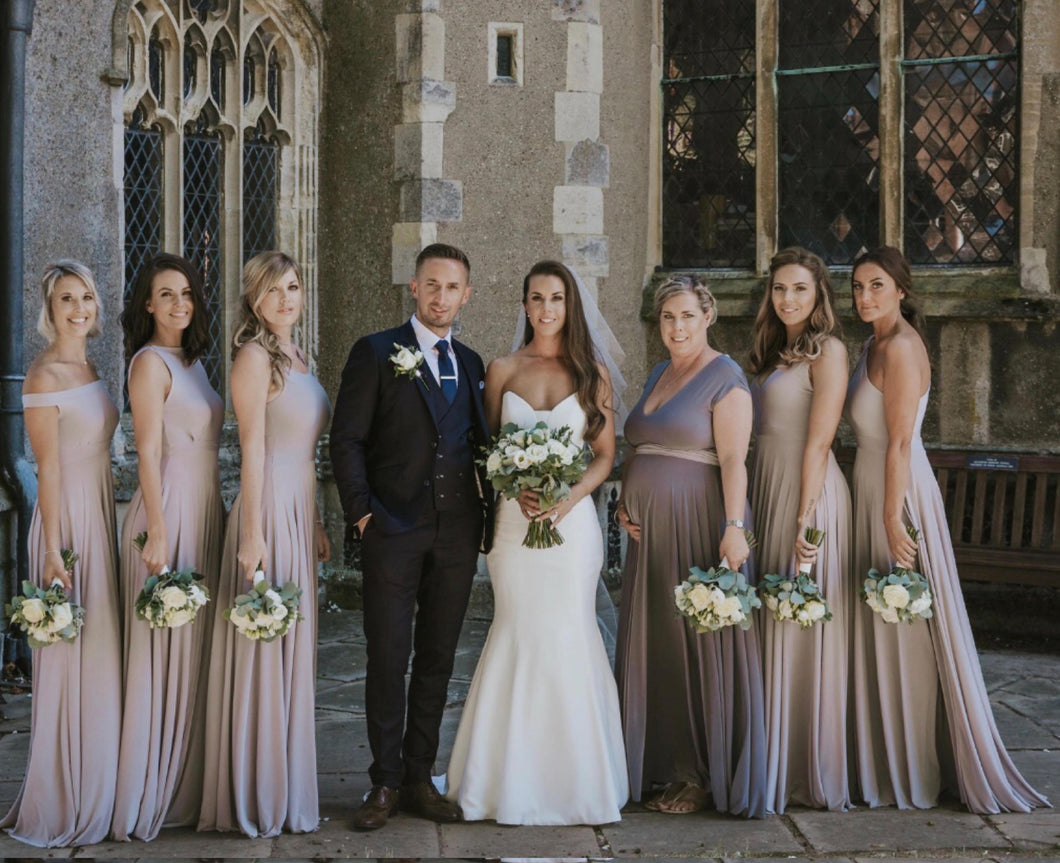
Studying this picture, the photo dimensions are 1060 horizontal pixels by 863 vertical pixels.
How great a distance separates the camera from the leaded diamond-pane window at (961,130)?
8.52 meters

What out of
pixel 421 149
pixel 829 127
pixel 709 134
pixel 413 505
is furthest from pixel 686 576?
pixel 709 134

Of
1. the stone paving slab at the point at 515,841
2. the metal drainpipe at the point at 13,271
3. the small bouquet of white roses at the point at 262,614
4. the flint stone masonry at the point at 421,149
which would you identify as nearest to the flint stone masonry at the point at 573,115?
the flint stone masonry at the point at 421,149

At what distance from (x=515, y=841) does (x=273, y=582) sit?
119 centimetres

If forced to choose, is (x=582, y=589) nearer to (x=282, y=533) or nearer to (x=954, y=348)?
(x=282, y=533)

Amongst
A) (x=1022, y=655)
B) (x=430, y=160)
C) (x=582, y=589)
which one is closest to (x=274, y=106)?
(x=430, y=160)

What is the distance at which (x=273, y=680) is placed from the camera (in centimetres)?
480

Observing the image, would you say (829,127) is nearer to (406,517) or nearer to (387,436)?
(387,436)

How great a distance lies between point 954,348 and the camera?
8508mm

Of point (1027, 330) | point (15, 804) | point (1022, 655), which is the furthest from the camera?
point (1027, 330)

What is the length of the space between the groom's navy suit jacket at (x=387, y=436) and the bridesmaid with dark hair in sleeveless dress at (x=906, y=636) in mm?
1645

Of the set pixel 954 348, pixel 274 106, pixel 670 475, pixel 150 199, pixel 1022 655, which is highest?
pixel 274 106

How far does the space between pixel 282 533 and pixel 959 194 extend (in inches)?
213

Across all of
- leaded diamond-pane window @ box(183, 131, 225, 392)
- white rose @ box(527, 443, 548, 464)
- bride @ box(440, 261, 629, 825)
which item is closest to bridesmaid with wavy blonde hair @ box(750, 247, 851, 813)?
bride @ box(440, 261, 629, 825)

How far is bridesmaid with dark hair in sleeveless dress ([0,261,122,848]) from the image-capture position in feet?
15.7
